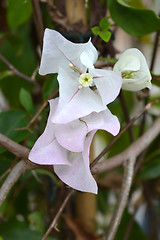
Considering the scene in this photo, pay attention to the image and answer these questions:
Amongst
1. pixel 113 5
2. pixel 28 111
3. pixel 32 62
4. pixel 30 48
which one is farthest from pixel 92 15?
pixel 30 48

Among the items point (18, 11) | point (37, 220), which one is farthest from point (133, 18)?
point (37, 220)

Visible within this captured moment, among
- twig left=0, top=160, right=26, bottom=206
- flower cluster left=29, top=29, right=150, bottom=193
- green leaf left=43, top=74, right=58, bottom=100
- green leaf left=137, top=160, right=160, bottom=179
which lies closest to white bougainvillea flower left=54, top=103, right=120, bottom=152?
flower cluster left=29, top=29, right=150, bottom=193

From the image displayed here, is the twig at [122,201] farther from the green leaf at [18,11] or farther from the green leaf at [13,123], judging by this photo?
the green leaf at [18,11]

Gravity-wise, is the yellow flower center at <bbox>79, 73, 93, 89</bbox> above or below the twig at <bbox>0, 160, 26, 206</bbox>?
above

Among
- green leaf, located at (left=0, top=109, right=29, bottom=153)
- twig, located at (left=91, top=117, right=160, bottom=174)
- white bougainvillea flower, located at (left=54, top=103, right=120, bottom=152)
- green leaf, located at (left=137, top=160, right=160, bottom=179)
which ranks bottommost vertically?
green leaf, located at (left=137, top=160, right=160, bottom=179)

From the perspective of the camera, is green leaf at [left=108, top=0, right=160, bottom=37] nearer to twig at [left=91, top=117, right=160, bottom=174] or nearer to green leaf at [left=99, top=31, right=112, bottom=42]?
green leaf at [left=99, top=31, right=112, bottom=42]

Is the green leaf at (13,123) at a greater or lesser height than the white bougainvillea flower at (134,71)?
lesser

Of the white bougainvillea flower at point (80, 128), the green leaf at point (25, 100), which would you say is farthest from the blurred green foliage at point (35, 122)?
the white bougainvillea flower at point (80, 128)
